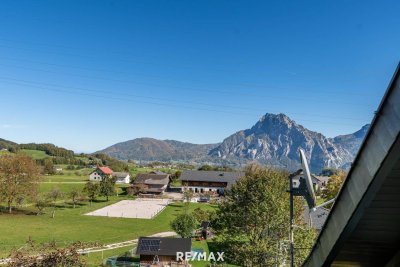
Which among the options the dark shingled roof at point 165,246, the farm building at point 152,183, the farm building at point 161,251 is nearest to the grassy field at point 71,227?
the dark shingled roof at point 165,246

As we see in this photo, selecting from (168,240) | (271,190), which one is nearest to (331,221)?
(271,190)

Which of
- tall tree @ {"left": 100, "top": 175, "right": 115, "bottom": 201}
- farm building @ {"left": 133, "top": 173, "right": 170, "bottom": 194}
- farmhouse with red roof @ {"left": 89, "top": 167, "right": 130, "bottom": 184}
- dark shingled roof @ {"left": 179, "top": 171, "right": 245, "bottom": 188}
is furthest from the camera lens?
farmhouse with red roof @ {"left": 89, "top": 167, "right": 130, "bottom": 184}

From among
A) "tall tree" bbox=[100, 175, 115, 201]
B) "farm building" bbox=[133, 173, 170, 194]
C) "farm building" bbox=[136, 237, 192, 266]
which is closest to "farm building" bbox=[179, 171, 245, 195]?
"farm building" bbox=[133, 173, 170, 194]

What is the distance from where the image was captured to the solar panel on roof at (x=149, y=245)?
90.9ft

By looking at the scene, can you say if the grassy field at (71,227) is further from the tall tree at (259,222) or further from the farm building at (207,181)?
the farm building at (207,181)

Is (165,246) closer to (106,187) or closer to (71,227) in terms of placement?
(71,227)

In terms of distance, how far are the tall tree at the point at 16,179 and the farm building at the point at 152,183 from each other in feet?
102

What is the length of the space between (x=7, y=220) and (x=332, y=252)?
169 feet

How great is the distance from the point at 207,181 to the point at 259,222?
2650 inches

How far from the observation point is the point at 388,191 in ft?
8.12

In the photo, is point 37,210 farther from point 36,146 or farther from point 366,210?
point 36,146

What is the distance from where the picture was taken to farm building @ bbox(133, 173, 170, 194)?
8275 cm

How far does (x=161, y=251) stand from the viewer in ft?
90.5

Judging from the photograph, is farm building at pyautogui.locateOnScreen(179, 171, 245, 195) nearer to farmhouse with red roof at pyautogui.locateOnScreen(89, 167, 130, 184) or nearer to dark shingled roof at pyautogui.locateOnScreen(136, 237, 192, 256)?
farmhouse with red roof at pyautogui.locateOnScreen(89, 167, 130, 184)
